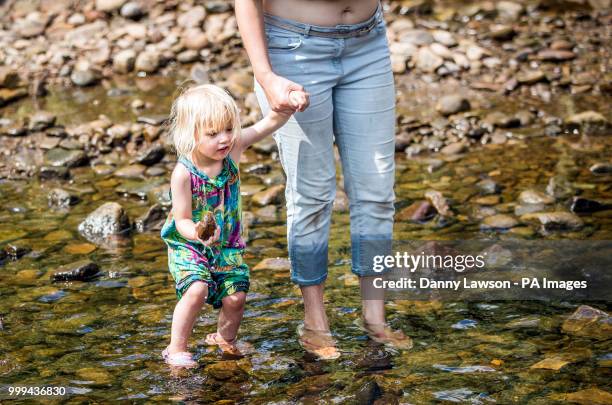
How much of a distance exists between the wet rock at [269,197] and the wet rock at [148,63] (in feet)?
10.6

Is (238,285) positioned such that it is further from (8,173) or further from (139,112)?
(139,112)

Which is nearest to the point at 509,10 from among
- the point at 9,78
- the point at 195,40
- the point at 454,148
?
the point at 454,148

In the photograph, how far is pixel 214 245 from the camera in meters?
3.79

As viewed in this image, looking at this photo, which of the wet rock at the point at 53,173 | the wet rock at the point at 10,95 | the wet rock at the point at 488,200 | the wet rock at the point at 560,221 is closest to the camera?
the wet rock at the point at 560,221

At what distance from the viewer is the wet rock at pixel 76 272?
4938mm

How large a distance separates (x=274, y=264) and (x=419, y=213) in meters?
1.17

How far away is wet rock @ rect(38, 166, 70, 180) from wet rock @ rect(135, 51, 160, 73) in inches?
94.5

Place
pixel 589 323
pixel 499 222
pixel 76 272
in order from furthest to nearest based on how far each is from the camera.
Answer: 1. pixel 499 222
2. pixel 76 272
3. pixel 589 323

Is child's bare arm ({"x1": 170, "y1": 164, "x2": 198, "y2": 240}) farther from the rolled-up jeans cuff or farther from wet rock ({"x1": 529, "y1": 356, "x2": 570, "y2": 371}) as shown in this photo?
wet rock ({"x1": 529, "y1": 356, "x2": 570, "y2": 371})

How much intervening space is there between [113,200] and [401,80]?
3.29 m

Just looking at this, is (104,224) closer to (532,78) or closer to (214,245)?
(214,245)

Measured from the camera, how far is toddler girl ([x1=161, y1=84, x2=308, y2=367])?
3.62 meters

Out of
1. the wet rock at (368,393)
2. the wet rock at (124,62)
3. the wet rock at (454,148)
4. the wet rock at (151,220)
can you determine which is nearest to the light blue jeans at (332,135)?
the wet rock at (368,393)

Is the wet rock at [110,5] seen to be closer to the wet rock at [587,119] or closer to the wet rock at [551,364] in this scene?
the wet rock at [587,119]
